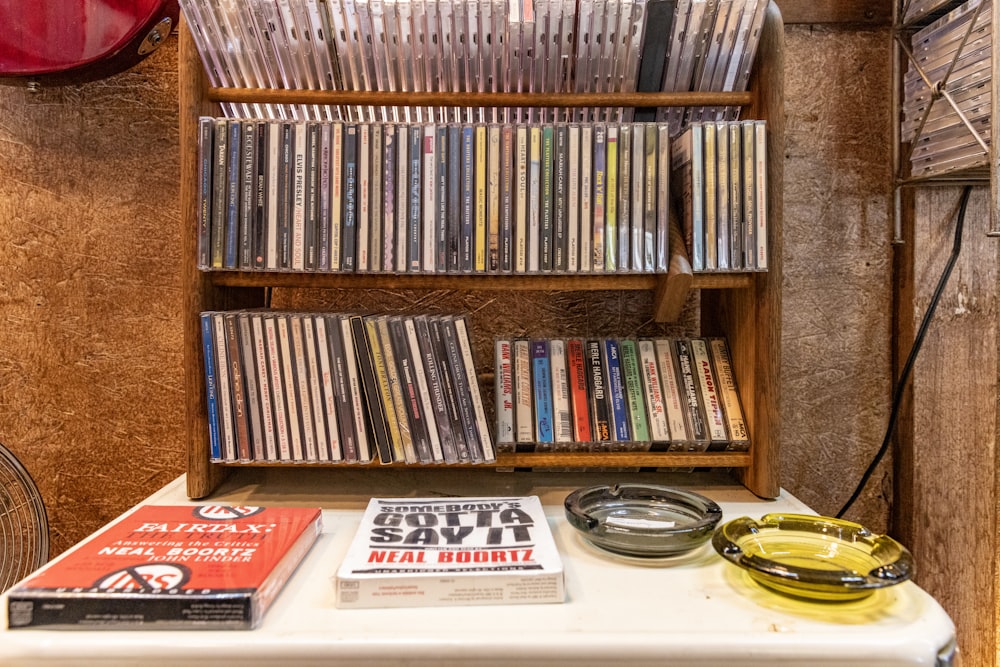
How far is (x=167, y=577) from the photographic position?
2.18 feet

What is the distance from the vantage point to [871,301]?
4.28 feet

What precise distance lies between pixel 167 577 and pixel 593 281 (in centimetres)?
72

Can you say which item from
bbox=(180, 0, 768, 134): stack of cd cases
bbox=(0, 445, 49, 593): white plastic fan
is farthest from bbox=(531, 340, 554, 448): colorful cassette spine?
bbox=(0, 445, 49, 593): white plastic fan

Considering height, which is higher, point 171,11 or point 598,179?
point 171,11

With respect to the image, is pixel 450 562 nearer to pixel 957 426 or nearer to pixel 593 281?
pixel 593 281

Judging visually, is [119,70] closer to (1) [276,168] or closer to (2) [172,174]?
(2) [172,174]

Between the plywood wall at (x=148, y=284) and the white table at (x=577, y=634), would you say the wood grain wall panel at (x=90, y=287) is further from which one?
the white table at (x=577, y=634)

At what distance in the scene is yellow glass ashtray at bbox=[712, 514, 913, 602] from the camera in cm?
65

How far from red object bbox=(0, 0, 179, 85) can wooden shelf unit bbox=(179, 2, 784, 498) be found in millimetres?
Answer: 248

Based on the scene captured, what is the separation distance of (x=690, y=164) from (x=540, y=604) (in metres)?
0.70

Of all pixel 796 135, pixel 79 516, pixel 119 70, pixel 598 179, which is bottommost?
pixel 79 516

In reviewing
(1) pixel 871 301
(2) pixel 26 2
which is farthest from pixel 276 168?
(1) pixel 871 301

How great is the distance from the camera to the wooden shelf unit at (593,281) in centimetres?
97

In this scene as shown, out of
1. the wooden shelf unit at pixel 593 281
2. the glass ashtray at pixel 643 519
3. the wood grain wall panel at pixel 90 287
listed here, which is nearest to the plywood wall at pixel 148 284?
the wood grain wall panel at pixel 90 287
